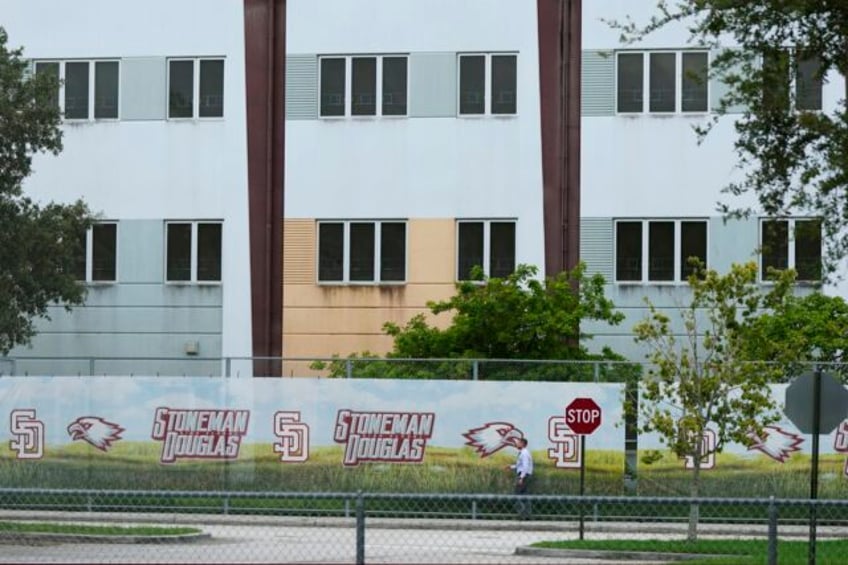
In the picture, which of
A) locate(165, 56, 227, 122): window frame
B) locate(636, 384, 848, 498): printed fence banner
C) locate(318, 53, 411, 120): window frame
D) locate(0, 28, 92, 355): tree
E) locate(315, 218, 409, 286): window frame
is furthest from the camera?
locate(165, 56, 227, 122): window frame

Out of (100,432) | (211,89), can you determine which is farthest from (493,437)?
(211,89)

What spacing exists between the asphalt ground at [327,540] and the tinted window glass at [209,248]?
10670mm

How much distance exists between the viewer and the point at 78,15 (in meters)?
40.5

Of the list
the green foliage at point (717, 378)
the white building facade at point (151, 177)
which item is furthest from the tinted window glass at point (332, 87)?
the green foliage at point (717, 378)

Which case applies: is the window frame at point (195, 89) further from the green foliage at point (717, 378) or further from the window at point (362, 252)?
the green foliage at point (717, 378)

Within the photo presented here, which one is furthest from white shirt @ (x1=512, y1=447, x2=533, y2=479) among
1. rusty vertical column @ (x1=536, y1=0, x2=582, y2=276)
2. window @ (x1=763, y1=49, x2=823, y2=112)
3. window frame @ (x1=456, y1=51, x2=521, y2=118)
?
window @ (x1=763, y1=49, x2=823, y2=112)

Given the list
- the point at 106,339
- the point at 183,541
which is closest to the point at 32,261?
the point at 106,339

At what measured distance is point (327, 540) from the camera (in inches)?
925

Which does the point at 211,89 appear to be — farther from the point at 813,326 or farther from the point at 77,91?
the point at 813,326

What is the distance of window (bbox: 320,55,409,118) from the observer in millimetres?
39844

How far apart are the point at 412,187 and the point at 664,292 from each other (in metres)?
6.36

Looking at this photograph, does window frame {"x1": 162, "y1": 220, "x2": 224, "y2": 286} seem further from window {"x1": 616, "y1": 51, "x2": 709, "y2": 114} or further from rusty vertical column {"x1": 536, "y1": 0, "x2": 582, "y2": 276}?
window {"x1": 616, "y1": 51, "x2": 709, "y2": 114}

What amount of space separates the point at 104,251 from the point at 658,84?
45.3 feet

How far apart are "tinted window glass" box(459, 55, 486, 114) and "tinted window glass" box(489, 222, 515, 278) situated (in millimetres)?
2801
